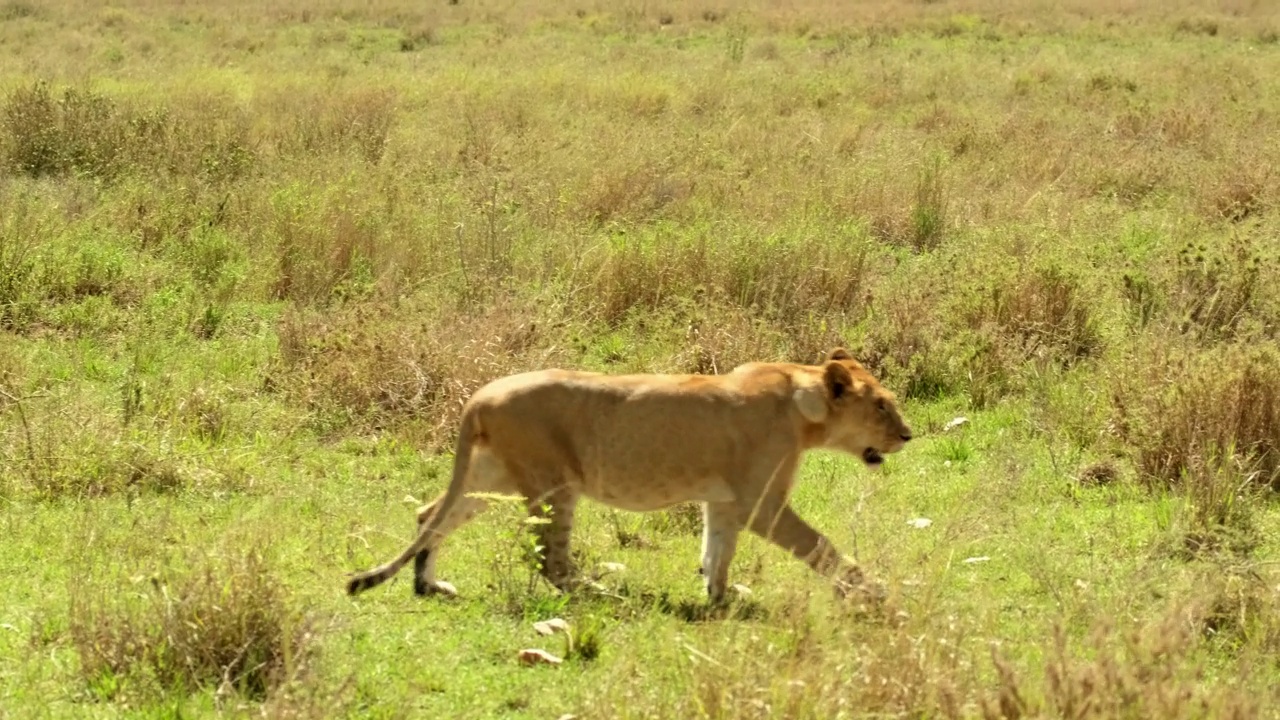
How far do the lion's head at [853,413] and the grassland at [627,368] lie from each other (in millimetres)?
Answer: 390

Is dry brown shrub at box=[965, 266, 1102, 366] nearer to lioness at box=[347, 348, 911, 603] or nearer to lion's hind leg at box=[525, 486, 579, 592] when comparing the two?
lioness at box=[347, 348, 911, 603]

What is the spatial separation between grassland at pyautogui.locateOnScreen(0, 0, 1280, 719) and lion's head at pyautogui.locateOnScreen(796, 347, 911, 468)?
390mm

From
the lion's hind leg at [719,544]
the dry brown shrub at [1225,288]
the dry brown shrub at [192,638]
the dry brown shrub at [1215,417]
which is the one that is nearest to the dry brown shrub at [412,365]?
the lion's hind leg at [719,544]

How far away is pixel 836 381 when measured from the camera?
21.1 feet

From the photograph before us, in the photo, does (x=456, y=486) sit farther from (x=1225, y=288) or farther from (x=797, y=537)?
(x=1225, y=288)

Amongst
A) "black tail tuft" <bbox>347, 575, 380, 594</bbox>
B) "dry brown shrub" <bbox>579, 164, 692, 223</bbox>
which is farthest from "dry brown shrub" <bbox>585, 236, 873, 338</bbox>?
"black tail tuft" <bbox>347, 575, 380, 594</bbox>

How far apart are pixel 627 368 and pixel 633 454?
3666 mm

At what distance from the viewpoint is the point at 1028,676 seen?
462 centimetres

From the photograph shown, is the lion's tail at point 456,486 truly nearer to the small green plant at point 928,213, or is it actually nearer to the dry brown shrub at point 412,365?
the dry brown shrub at point 412,365

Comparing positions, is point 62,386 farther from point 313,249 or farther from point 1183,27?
point 1183,27

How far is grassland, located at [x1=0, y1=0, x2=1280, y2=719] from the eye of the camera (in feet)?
16.5

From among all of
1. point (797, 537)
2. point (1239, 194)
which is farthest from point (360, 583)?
point (1239, 194)

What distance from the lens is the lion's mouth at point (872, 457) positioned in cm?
668

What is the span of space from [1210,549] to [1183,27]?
31.4m
